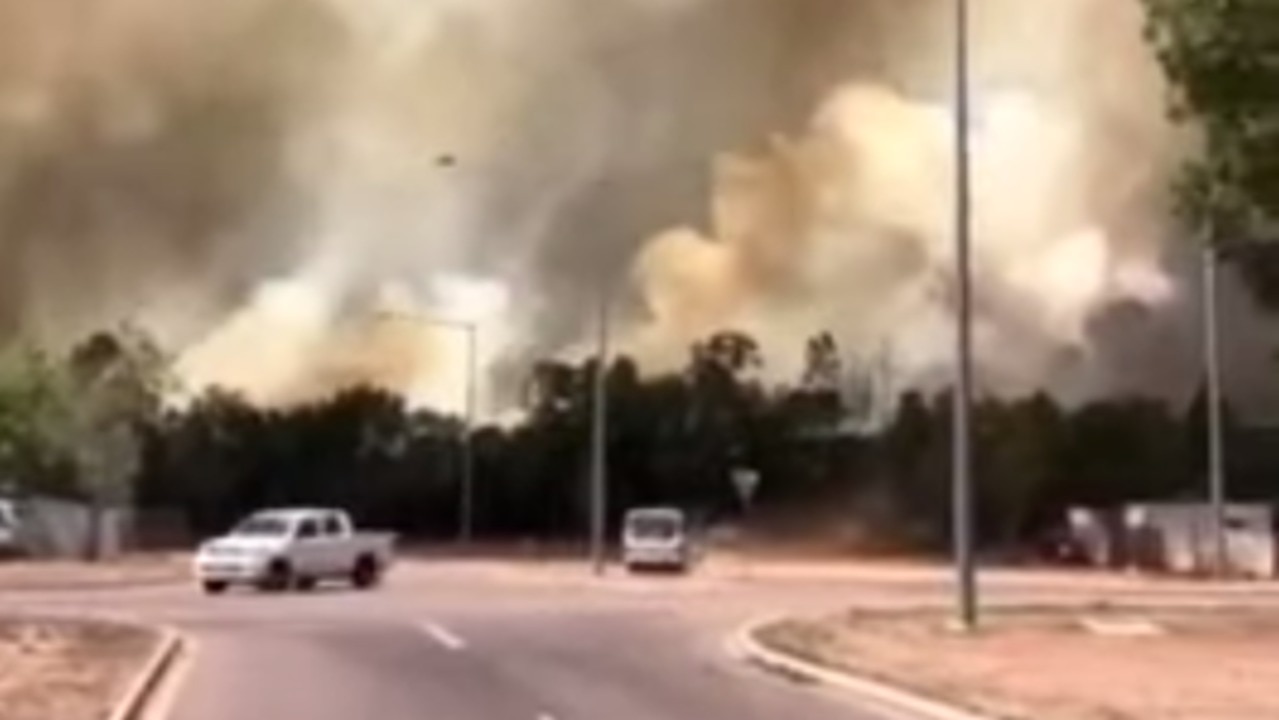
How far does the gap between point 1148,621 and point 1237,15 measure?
30.6 feet

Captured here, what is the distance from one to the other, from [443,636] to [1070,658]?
10.1 metres

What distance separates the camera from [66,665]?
30922 mm

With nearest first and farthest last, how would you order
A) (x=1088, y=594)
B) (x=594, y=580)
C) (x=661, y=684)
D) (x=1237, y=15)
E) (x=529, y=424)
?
(x=661, y=684), (x=1237, y=15), (x=1088, y=594), (x=594, y=580), (x=529, y=424)

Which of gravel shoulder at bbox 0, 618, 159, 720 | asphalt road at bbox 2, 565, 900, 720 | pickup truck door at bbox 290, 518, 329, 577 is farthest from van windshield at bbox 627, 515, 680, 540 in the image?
gravel shoulder at bbox 0, 618, 159, 720

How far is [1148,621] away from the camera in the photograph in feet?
133

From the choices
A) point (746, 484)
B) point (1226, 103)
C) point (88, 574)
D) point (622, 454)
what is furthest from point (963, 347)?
point (622, 454)

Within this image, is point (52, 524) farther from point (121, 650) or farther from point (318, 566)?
point (121, 650)

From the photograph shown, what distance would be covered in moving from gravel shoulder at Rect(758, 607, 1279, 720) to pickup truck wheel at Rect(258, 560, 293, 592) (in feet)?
60.6

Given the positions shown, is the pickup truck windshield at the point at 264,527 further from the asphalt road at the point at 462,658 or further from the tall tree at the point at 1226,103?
the tall tree at the point at 1226,103

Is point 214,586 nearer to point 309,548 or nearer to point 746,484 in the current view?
point 309,548

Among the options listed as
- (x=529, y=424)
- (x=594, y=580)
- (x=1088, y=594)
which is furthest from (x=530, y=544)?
(x=1088, y=594)

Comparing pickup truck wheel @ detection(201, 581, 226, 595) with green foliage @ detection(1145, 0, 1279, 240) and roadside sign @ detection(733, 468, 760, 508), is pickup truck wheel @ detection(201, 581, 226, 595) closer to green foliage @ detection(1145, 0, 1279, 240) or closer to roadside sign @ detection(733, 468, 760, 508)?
green foliage @ detection(1145, 0, 1279, 240)

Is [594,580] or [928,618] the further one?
[594,580]

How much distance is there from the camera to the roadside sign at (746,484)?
103m
